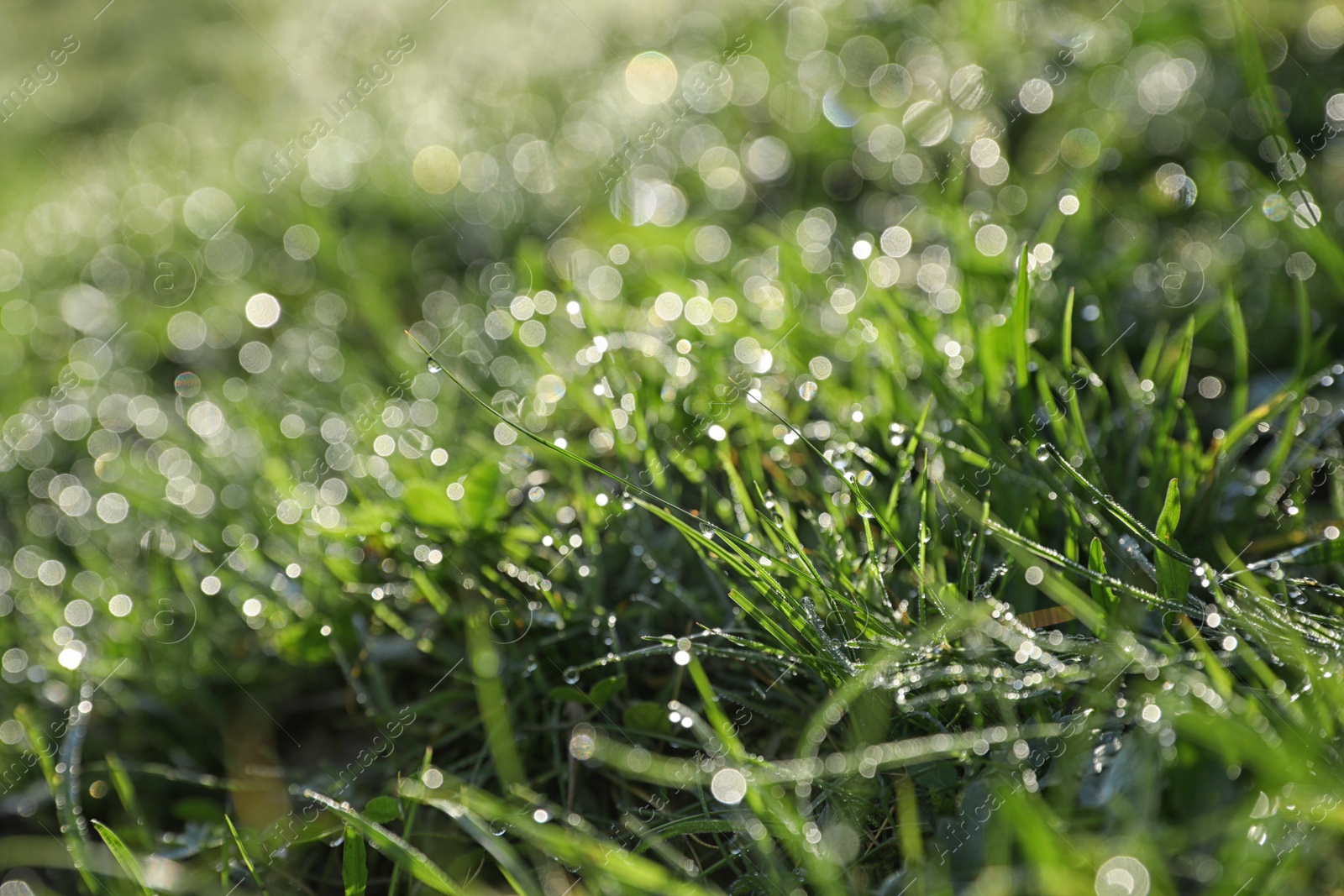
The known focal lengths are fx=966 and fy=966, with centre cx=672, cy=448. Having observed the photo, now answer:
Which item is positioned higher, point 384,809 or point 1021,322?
point 1021,322

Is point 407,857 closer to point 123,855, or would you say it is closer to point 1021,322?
point 123,855

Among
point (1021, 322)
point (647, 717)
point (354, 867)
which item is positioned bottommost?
point (647, 717)

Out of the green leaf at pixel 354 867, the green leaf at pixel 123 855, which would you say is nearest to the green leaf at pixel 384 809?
the green leaf at pixel 354 867

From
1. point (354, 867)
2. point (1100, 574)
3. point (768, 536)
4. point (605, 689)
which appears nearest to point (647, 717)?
point (605, 689)

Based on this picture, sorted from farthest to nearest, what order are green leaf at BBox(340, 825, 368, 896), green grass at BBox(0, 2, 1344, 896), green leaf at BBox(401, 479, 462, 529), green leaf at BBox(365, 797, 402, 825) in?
green leaf at BBox(401, 479, 462, 529) → green leaf at BBox(365, 797, 402, 825) → green leaf at BBox(340, 825, 368, 896) → green grass at BBox(0, 2, 1344, 896)

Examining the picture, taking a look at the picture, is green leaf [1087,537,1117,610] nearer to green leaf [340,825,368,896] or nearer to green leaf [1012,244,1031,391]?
green leaf [1012,244,1031,391]

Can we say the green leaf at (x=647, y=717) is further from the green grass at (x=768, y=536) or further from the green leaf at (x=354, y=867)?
the green leaf at (x=354, y=867)

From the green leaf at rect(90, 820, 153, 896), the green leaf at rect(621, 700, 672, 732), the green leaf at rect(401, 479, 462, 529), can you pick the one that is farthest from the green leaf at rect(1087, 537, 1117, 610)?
the green leaf at rect(90, 820, 153, 896)
